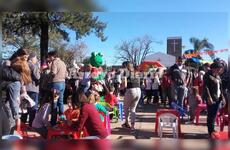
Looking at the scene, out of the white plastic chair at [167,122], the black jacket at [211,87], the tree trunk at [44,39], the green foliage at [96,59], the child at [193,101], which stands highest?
the tree trunk at [44,39]

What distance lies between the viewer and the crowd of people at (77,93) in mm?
5000

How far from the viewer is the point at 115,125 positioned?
7406mm

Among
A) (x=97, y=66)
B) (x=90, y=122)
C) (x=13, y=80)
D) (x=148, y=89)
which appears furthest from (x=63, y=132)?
(x=148, y=89)

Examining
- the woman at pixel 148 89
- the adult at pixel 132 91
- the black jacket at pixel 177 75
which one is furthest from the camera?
the woman at pixel 148 89

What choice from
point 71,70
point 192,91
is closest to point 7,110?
point 71,70

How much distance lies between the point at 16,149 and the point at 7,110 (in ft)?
5.37

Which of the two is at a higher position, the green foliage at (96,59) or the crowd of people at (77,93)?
the green foliage at (96,59)

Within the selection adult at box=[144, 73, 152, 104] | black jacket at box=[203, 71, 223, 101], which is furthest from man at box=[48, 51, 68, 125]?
adult at box=[144, 73, 152, 104]

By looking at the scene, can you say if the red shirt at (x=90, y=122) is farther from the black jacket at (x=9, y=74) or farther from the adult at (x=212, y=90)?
the adult at (x=212, y=90)

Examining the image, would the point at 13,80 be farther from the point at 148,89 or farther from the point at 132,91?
the point at 148,89

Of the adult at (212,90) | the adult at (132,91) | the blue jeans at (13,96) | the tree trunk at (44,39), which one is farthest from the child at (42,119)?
the adult at (212,90)

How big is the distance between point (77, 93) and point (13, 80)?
32.5 inches

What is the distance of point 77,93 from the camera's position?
17.2 feet

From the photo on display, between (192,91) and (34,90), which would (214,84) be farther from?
(34,90)
